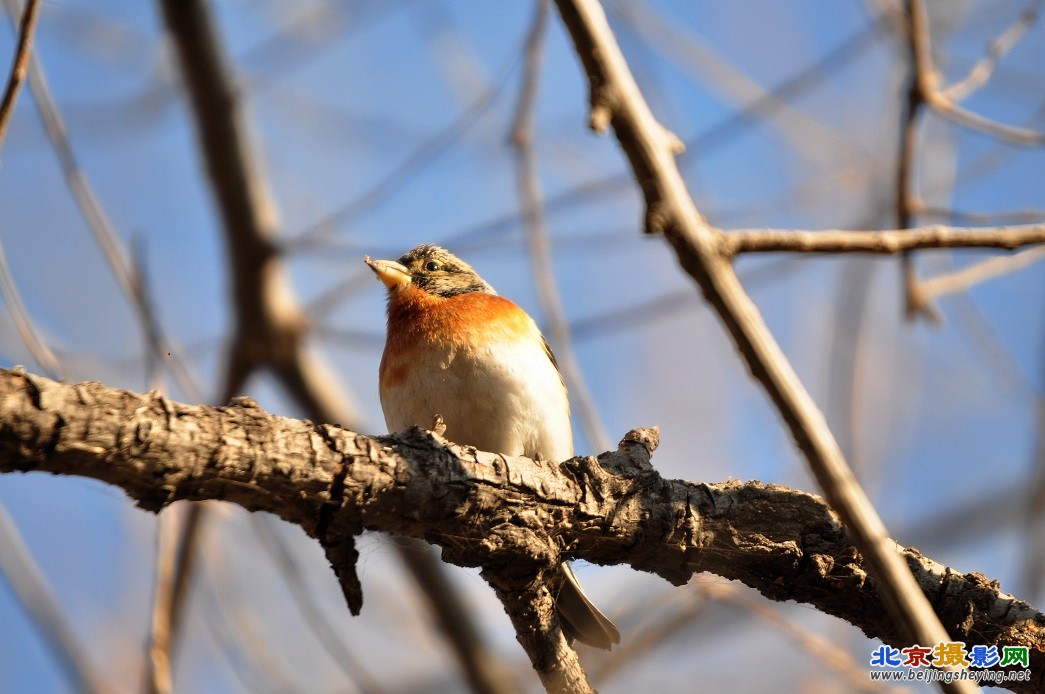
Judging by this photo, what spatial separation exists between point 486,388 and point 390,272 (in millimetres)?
1397

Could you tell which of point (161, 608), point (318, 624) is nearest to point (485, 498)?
point (161, 608)

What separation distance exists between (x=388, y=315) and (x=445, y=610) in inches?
85.4

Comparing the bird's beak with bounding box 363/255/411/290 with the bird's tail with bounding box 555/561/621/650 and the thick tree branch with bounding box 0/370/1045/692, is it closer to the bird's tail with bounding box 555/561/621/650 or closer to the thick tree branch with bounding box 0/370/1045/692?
the bird's tail with bounding box 555/561/621/650

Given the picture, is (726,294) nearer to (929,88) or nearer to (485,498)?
(485,498)

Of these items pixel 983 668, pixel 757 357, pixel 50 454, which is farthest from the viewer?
pixel 983 668

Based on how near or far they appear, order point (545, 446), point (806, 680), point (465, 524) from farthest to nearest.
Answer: point (806, 680) → point (545, 446) → point (465, 524)

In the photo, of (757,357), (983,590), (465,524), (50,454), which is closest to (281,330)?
(465,524)

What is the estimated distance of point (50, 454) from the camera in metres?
2.31

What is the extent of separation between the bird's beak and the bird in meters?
0.53

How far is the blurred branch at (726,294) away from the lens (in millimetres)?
1634

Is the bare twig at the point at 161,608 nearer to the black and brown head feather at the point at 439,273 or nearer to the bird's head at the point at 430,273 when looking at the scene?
the bird's head at the point at 430,273

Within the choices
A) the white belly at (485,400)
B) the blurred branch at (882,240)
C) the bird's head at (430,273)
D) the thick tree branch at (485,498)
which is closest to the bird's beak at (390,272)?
the bird's head at (430,273)

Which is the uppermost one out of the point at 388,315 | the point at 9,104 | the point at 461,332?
the point at 388,315

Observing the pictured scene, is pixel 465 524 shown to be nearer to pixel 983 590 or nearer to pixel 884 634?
pixel 884 634
